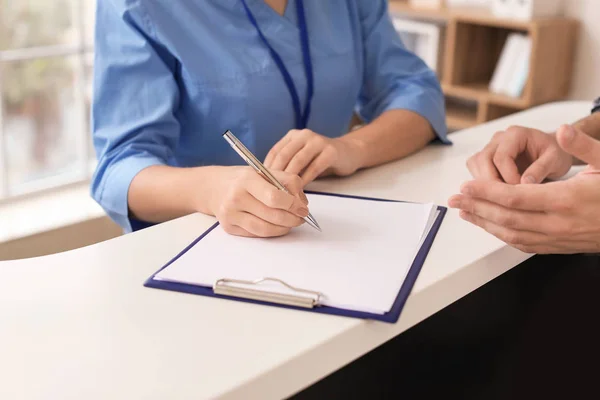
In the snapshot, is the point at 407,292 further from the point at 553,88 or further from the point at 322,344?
the point at 553,88

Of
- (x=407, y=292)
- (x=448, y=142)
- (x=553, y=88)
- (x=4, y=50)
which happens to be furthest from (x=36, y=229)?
(x=553, y=88)

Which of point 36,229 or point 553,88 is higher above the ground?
point 553,88

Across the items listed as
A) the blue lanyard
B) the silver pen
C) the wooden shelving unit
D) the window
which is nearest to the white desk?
the silver pen

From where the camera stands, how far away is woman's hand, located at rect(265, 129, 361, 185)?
1260 millimetres

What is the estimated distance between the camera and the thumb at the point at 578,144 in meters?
1.04

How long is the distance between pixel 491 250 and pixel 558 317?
0.45 metres

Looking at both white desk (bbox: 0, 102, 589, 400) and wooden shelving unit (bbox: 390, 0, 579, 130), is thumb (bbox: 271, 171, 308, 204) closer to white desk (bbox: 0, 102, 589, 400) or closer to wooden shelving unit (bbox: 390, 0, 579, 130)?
white desk (bbox: 0, 102, 589, 400)

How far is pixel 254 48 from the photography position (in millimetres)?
1472

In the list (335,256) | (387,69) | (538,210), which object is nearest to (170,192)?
(335,256)

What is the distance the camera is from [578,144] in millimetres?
1053

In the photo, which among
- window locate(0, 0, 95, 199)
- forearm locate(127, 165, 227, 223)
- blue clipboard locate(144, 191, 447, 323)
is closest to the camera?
blue clipboard locate(144, 191, 447, 323)

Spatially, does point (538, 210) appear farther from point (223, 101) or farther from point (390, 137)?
point (223, 101)

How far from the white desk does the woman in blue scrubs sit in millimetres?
228

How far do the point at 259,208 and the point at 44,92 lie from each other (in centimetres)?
236
